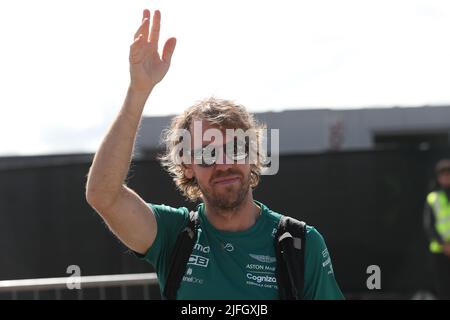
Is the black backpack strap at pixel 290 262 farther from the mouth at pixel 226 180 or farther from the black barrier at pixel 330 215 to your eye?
the black barrier at pixel 330 215

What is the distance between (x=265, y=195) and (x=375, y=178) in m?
1.34

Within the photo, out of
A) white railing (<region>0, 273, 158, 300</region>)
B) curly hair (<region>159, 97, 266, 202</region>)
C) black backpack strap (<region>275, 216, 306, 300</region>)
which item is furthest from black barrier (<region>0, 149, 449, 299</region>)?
black backpack strap (<region>275, 216, 306, 300</region>)

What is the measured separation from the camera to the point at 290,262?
2.77 m

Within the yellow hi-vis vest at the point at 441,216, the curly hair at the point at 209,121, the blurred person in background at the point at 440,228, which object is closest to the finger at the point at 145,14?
the curly hair at the point at 209,121

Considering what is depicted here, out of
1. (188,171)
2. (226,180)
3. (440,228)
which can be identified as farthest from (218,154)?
(440,228)

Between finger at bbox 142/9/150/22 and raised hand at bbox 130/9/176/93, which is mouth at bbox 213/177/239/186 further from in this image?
finger at bbox 142/9/150/22

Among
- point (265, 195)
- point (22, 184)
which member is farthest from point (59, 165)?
point (265, 195)

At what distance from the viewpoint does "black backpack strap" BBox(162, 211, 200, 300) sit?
2.82 metres

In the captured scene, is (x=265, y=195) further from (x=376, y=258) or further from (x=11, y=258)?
(x=11, y=258)

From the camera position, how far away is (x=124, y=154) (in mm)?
2693

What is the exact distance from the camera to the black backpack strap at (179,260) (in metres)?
2.82

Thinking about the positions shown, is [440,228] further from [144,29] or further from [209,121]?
[144,29]

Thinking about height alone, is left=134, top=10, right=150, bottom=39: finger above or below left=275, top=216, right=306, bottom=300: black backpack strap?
above

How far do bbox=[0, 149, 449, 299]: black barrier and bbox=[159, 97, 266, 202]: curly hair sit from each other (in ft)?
18.7
